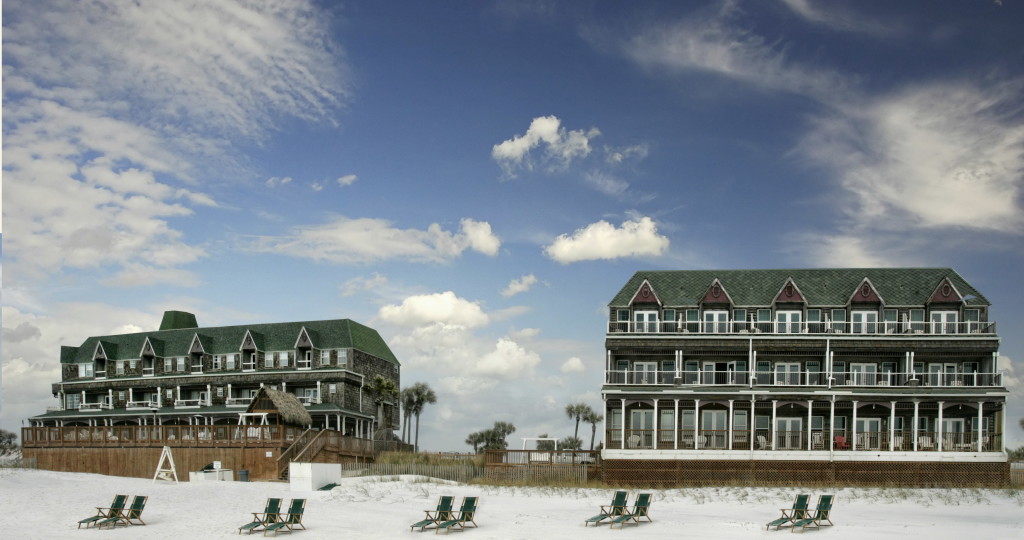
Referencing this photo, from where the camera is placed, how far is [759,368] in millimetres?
52562

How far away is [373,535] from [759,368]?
96.4 ft

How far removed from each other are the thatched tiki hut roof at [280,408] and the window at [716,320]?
23.0 meters

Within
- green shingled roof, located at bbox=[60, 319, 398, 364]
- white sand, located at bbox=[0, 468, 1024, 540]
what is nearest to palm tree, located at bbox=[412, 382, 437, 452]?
green shingled roof, located at bbox=[60, 319, 398, 364]

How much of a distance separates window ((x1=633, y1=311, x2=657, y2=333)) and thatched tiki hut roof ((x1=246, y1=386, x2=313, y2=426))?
63.2 feet

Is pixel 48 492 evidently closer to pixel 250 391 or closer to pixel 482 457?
pixel 482 457

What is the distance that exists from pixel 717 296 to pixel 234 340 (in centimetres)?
3713

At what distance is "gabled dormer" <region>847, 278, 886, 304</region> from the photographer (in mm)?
52688

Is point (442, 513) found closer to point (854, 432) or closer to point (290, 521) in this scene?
point (290, 521)

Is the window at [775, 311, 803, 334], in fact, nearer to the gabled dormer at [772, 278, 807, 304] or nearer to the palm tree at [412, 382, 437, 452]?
the gabled dormer at [772, 278, 807, 304]

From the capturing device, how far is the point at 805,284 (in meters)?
54.7

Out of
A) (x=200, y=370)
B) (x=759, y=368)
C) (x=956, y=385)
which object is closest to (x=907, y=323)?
(x=956, y=385)

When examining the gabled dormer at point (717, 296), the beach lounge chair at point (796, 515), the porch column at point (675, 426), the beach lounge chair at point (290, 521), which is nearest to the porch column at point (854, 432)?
the porch column at point (675, 426)

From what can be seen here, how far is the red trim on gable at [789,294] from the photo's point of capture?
53062 millimetres

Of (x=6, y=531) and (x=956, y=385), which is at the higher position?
(x=956, y=385)
